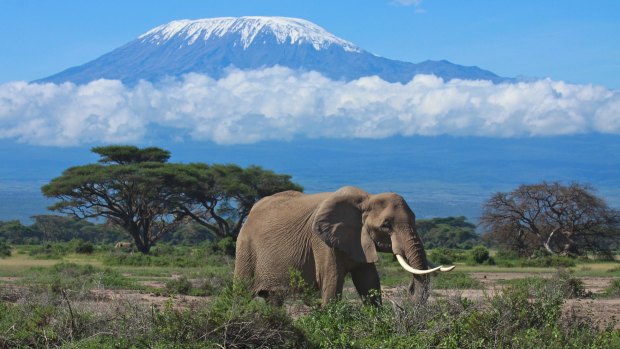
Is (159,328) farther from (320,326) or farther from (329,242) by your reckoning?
(329,242)

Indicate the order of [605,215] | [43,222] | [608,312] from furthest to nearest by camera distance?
[43,222] < [605,215] < [608,312]

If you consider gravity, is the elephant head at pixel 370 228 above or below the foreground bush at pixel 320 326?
above

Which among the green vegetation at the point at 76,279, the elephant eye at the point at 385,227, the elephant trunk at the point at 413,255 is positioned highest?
the elephant eye at the point at 385,227

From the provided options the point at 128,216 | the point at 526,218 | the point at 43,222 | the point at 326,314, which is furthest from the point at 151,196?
the point at 326,314

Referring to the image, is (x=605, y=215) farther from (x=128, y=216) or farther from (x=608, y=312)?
(x=608, y=312)

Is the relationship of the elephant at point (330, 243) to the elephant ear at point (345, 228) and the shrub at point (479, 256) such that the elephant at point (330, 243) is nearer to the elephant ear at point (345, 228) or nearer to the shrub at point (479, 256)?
the elephant ear at point (345, 228)

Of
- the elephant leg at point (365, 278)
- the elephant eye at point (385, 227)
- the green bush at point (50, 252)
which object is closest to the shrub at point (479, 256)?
the green bush at point (50, 252)

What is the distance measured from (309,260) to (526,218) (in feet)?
99.8

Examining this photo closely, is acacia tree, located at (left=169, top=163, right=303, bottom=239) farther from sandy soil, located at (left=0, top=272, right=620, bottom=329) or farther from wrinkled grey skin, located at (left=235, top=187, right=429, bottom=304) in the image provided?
wrinkled grey skin, located at (left=235, top=187, right=429, bottom=304)

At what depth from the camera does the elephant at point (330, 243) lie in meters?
11.6

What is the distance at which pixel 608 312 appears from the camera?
49.4 feet

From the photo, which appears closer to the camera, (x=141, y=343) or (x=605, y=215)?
(x=141, y=343)

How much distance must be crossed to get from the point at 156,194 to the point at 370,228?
3331 cm

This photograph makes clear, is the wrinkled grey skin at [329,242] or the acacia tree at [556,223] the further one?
the acacia tree at [556,223]
